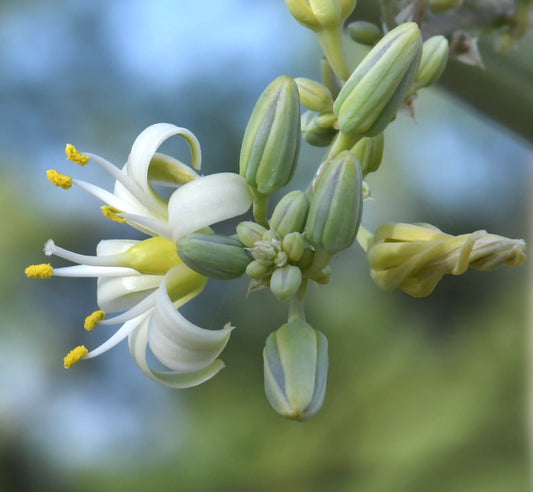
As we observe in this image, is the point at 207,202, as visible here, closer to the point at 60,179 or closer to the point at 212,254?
the point at 212,254

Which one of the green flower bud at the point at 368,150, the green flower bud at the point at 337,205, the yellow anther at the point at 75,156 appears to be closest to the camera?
the green flower bud at the point at 337,205

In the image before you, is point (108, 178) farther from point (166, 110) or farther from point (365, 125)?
point (365, 125)

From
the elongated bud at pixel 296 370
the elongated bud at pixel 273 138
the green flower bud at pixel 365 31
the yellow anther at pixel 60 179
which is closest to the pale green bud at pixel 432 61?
the green flower bud at pixel 365 31

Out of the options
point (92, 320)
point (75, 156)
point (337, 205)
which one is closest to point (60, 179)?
point (75, 156)

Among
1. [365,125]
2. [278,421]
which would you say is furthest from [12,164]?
[365,125]

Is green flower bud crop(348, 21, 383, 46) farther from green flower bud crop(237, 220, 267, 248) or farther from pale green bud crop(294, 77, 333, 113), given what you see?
green flower bud crop(237, 220, 267, 248)

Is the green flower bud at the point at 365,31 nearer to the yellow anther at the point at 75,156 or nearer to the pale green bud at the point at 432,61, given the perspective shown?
the pale green bud at the point at 432,61

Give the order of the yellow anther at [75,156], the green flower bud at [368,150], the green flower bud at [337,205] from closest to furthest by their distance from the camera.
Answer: the green flower bud at [337,205], the green flower bud at [368,150], the yellow anther at [75,156]
